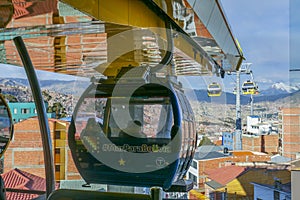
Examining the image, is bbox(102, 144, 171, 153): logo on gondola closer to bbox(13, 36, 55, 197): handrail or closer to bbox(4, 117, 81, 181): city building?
bbox(13, 36, 55, 197): handrail

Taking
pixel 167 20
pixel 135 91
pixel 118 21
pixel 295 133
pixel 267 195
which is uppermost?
pixel 167 20

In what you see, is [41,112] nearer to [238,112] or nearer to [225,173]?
[238,112]

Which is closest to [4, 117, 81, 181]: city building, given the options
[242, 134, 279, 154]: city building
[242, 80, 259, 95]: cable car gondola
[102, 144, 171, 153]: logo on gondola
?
[102, 144, 171, 153]: logo on gondola

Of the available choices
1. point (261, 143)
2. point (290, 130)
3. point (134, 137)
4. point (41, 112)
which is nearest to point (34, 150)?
point (41, 112)

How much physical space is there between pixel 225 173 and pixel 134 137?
A: 2.98 metres

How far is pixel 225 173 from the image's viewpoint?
5.91 m

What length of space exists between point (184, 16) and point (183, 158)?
1.47 meters

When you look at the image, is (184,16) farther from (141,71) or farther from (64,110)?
(64,110)

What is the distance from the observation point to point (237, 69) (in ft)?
22.7

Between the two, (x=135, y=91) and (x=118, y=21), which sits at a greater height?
(x=118, y=21)

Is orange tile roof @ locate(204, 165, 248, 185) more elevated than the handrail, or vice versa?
the handrail

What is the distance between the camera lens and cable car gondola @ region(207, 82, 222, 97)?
613 cm

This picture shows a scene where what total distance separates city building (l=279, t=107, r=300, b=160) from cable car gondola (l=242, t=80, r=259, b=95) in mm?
658

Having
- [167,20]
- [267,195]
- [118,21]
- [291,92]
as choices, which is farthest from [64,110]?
[267,195]
